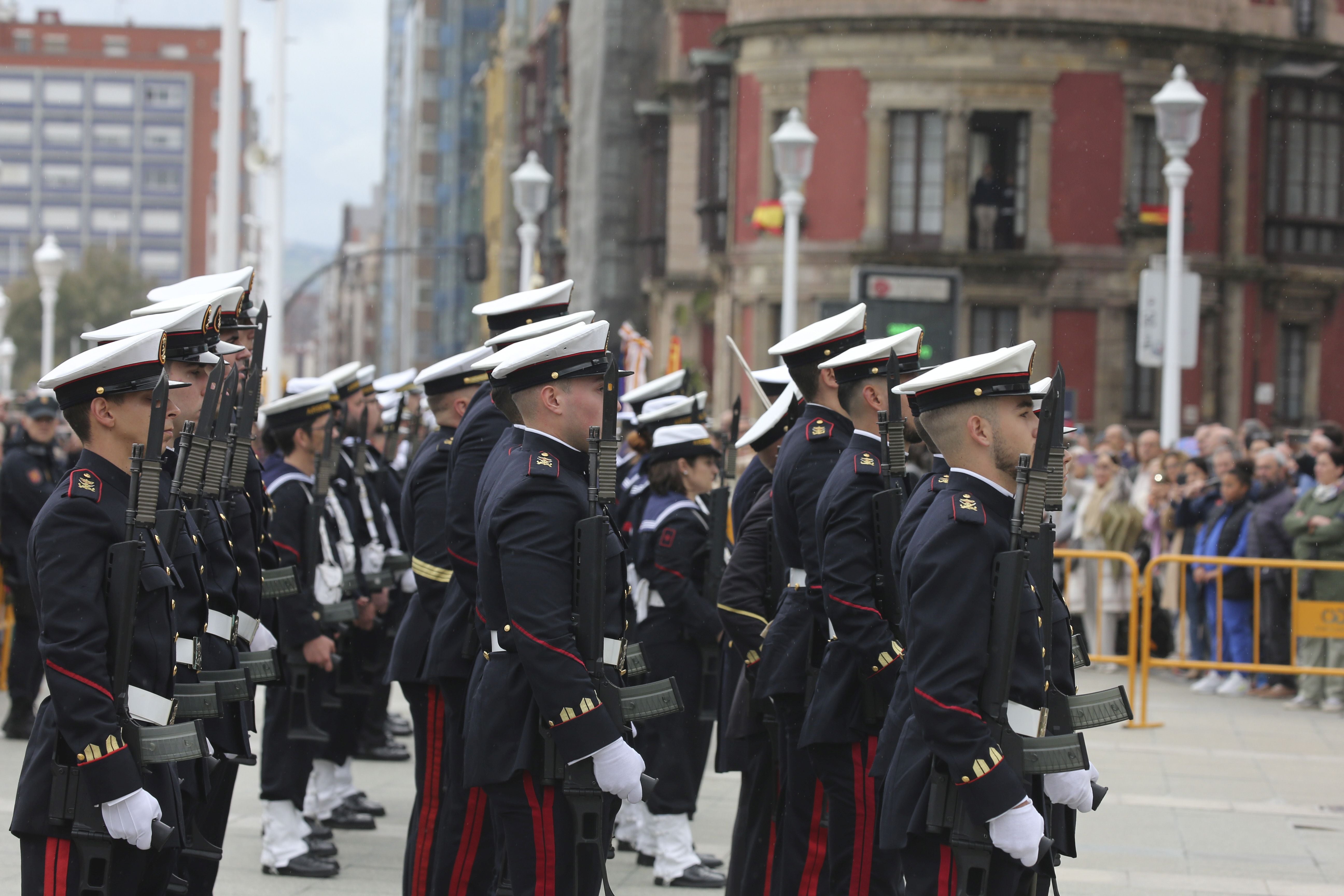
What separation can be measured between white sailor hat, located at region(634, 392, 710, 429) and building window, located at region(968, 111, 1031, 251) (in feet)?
73.2

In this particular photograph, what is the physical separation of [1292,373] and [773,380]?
86.3 feet

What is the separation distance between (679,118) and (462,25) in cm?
4862

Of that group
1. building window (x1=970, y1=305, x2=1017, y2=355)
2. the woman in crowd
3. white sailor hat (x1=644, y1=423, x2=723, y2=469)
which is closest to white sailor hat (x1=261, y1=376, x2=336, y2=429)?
white sailor hat (x1=644, y1=423, x2=723, y2=469)

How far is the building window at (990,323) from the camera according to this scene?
3125 cm

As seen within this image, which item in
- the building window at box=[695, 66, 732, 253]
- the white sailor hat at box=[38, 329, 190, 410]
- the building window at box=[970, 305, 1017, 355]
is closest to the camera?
the white sailor hat at box=[38, 329, 190, 410]

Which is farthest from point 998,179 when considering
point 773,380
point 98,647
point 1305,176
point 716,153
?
point 98,647

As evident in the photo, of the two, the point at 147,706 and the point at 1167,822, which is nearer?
the point at 147,706

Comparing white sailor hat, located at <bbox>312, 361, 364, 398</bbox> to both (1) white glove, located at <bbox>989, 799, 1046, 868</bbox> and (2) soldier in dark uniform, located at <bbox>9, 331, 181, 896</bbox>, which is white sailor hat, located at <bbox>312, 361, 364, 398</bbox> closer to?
(2) soldier in dark uniform, located at <bbox>9, 331, 181, 896</bbox>

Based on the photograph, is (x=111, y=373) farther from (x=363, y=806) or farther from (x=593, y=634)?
(x=363, y=806)

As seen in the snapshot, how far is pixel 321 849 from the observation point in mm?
8523

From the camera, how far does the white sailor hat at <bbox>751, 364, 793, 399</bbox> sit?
27.9ft

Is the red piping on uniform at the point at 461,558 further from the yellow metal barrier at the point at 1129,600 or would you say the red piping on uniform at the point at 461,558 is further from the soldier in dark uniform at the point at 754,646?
the yellow metal barrier at the point at 1129,600

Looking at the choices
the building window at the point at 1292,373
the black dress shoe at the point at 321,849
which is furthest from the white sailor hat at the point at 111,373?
the building window at the point at 1292,373

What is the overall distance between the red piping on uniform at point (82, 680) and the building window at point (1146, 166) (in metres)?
28.8
